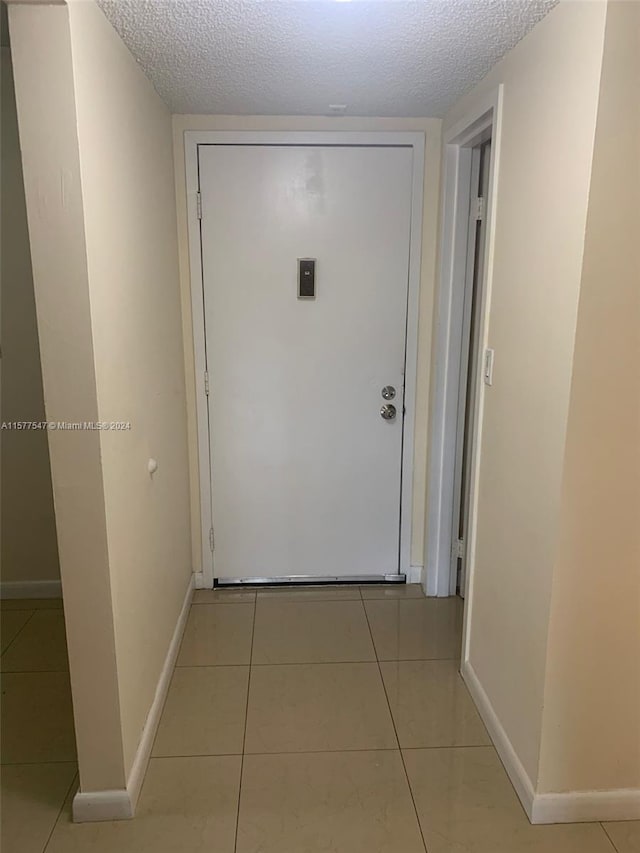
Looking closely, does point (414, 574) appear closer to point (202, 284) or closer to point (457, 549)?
point (457, 549)

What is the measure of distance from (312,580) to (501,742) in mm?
1288

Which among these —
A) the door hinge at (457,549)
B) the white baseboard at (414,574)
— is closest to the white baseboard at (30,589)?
the white baseboard at (414,574)

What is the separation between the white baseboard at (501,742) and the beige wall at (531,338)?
27 mm

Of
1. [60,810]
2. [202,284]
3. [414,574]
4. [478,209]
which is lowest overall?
[60,810]

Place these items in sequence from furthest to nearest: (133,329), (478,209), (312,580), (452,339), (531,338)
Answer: (312,580) → (452,339) → (478,209) → (133,329) → (531,338)

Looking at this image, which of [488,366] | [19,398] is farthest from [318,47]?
[19,398]

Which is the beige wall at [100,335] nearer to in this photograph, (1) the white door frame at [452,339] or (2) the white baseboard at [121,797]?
(2) the white baseboard at [121,797]

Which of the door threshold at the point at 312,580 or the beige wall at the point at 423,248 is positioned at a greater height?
the beige wall at the point at 423,248

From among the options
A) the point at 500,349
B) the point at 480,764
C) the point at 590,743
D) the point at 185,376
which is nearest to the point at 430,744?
the point at 480,764

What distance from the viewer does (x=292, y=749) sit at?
196cm

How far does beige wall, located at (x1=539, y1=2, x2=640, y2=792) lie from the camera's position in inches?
53.6

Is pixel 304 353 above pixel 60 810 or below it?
above

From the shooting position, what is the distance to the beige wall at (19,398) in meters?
2.48

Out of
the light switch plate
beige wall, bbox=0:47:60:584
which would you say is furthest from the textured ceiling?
the light switch plate
